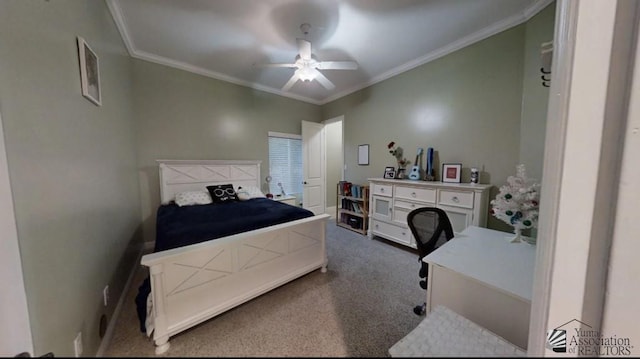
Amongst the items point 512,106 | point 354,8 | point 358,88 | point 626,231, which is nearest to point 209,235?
point 626,231

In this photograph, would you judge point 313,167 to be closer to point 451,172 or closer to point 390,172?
point 390,172

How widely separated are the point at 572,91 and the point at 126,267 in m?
3.19

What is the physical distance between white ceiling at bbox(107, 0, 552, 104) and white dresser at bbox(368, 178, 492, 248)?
5.73 ft

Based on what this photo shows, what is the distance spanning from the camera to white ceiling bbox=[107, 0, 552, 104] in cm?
193

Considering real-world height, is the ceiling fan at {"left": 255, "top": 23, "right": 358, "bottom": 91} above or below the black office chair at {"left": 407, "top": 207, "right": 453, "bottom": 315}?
above

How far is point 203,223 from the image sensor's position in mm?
1829

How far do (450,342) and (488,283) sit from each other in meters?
0.74

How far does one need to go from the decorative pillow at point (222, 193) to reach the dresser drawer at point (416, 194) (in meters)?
2.45

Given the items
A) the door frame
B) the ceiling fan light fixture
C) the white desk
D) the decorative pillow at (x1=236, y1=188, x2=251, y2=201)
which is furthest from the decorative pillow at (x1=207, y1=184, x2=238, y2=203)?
the door frame

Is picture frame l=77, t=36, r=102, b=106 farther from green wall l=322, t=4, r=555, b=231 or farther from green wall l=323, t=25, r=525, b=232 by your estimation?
green wall l=323, t=25, r=525, b=232

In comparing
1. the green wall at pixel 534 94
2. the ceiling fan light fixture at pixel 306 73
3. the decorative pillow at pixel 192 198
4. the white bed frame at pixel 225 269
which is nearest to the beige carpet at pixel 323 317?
the white bed frame at pixel 225 269

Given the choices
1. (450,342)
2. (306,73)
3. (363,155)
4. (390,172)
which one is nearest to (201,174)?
(306,73)

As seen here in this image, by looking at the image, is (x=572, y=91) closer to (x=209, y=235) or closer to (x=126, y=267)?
(x=209, y=235)

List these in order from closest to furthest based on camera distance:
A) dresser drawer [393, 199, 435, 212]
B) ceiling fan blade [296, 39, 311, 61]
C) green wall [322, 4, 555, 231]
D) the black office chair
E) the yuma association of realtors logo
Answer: the yuma association of realtors logo → the black office chair → green wall [322, 4, 555, 231] → ceiling fan blade [296, 39, 311, 61] → dresser drawer [393, 199, 435, 212]
